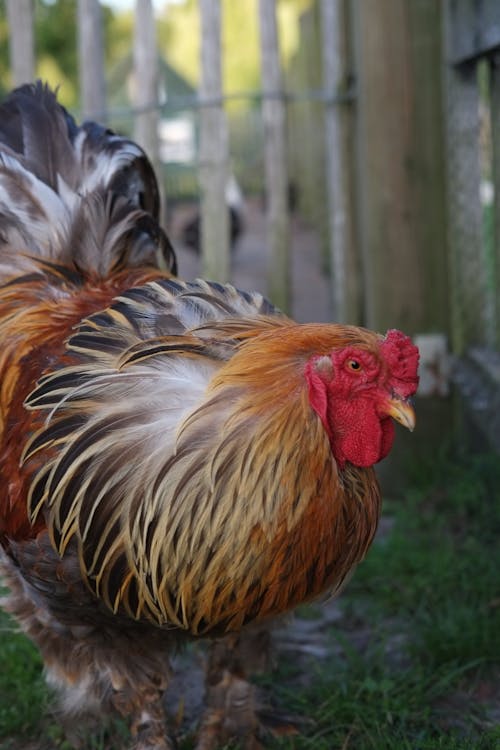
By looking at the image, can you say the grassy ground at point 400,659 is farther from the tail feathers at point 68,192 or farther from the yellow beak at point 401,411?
the tail feathers at point 68,192

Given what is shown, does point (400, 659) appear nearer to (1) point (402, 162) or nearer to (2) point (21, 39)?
(1) point (402, 162)

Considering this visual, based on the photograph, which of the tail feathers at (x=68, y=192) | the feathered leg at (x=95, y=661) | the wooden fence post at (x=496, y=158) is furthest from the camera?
the wooden fence post at (x=496, y=158)

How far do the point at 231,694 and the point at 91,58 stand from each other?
11.1 ft

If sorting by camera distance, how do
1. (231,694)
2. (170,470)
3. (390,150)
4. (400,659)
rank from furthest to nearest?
(390,150) → (400,659) → (231,694) → (170,470)

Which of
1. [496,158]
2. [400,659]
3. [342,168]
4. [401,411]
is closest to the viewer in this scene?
[401,411]

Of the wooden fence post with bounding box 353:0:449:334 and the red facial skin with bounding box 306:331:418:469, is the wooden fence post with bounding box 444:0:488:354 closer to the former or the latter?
the wooden fence post with bounding box 353:0:449:334

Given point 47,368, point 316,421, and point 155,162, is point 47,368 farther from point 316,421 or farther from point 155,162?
point 155,162

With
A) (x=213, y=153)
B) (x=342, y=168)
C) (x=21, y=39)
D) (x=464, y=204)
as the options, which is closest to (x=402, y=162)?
(x=464, y=204)

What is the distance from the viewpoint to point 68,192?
128 inches

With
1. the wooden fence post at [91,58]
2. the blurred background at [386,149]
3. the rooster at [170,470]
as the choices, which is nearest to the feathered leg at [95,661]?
the rooster at [170,470]

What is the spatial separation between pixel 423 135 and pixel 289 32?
17134mm

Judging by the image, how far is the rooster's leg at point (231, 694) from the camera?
10.1ft

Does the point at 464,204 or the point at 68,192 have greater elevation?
the point at 68,192

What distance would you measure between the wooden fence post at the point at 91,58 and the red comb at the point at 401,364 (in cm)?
325
